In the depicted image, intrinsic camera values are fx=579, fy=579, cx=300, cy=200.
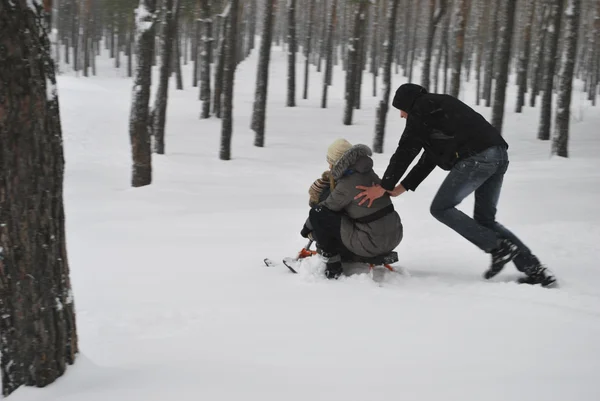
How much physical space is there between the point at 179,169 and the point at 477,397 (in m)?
11.0

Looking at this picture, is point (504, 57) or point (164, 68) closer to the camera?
point (164, 68)

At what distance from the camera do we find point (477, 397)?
266 centimetres

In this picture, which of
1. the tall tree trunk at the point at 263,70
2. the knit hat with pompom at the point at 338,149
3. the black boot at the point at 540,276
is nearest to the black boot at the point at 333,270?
the knit hat with pompom at the point at 338,149

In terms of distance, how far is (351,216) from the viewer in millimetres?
4742

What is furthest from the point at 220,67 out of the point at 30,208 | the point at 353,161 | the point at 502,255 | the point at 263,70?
the point at 30,208

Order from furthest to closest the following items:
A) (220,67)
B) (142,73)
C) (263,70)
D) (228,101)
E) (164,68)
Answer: (220,67) < (263,70) < (228,101) < (164,68) < (142,73)

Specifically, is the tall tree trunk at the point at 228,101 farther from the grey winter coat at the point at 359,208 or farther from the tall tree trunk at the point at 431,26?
the grey winter coat at the point at 359,208

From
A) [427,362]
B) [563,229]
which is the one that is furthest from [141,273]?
[563,229]

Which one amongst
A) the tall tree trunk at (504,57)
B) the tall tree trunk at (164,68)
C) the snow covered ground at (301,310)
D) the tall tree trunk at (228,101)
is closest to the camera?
the snow covered ground at (301,310)

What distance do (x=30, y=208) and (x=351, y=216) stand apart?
2661mm

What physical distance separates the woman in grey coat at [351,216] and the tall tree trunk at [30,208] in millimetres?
2351

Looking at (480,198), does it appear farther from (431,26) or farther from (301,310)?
(431,26)

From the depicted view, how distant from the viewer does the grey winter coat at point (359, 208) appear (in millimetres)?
4648

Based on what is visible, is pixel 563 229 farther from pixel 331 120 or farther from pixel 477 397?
pixel 331 120
